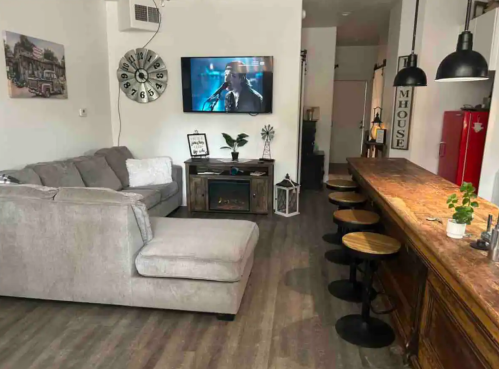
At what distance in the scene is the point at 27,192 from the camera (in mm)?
2465

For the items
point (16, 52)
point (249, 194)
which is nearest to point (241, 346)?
point (249, 194)

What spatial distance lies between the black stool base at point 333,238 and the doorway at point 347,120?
485cm

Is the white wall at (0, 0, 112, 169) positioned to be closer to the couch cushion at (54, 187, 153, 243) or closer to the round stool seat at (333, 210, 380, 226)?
the couch cushion at (54, 187, 153, 243)

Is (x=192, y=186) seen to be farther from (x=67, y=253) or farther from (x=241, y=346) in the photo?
(x=241, y=346)

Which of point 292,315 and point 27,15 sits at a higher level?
point 27,15

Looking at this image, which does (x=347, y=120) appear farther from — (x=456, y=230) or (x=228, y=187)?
(x=456, y=230)

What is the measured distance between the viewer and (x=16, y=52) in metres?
3.40

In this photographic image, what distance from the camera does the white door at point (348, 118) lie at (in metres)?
8.90

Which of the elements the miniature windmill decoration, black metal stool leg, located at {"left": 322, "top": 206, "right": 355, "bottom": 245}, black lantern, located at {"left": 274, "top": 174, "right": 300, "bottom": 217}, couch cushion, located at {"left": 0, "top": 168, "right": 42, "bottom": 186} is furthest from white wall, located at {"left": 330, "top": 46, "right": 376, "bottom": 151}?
couch cushion, located at {"left": 0, "top": 168, "right": 42, "bottom": 186}

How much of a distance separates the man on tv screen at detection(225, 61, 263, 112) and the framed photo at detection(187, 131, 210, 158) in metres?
0.54

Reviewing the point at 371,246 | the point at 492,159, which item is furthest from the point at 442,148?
the point at 371,246

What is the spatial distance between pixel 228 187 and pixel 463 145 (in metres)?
3.01

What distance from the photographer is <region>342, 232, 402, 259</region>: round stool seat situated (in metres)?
2.12

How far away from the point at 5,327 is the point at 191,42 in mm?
3840
